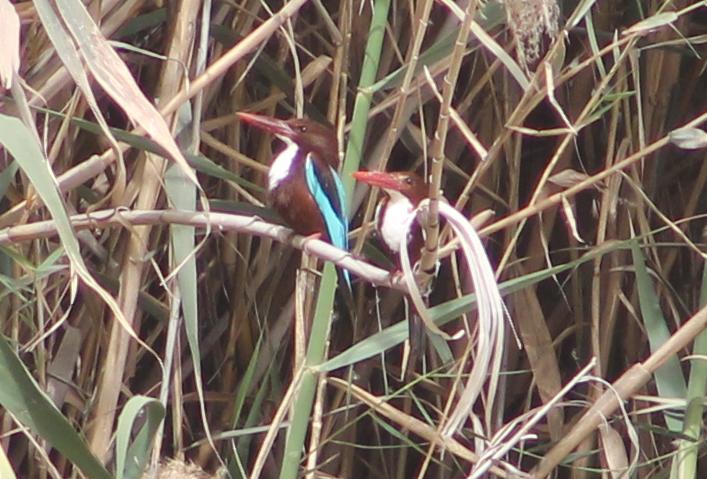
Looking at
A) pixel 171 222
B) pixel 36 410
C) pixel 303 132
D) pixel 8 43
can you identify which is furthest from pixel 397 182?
pixel 8 43

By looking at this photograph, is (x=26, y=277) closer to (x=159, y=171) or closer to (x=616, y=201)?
(x=159, y=171)

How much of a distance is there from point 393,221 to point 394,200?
0.8 inches

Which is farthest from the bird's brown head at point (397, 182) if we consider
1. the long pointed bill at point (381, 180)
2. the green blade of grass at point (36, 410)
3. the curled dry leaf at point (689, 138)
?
the green blade of grass at point (36, 410)

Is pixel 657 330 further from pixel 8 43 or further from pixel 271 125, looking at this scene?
pixel 8 43

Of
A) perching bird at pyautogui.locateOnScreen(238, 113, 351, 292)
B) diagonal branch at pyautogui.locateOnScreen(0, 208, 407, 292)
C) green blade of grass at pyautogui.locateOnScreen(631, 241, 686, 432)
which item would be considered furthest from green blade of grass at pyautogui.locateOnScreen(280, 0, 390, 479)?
green blade of grass at pyautogui.locateOnScreen(631, 241, 686, 432)

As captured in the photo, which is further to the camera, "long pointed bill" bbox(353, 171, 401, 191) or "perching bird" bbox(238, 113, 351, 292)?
"perching bird" bbox(238, 113, 351, 292)

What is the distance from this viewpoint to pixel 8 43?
2.26ft

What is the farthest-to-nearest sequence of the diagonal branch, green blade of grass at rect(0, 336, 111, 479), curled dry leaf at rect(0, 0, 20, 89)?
the diagonal branch, green blade of grass at rect(0, 336, 111, 479), curled dry leaf at rect(0, 0, 20, 89)

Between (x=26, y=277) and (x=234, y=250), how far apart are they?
23cm

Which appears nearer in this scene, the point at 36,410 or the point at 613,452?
the point at 36,410

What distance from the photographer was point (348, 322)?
1343 mm

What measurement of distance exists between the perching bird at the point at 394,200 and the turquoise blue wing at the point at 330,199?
4cm

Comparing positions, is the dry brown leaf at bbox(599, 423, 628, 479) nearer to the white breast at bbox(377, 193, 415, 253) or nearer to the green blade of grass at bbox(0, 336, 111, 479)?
the white breast at bbox(377, 193, 415, 253)

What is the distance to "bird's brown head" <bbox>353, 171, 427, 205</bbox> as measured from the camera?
113 cm
